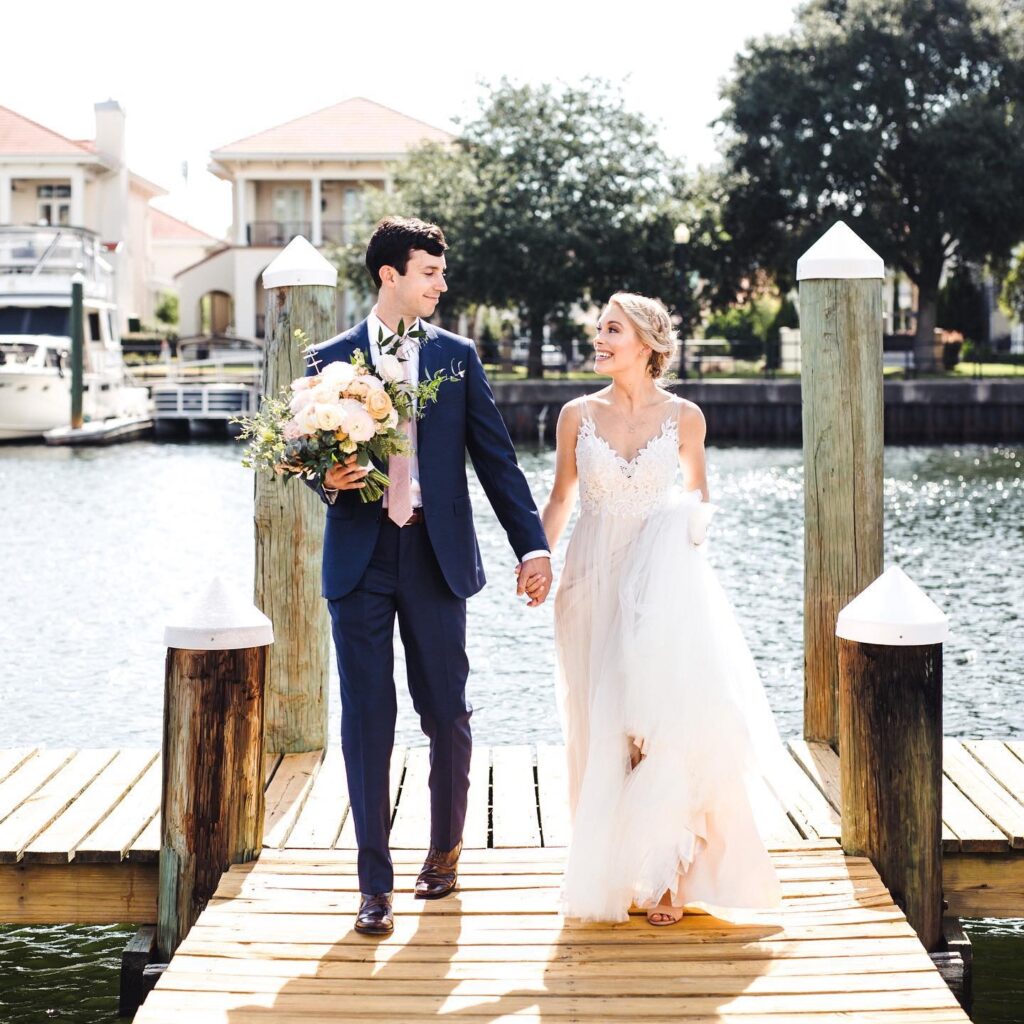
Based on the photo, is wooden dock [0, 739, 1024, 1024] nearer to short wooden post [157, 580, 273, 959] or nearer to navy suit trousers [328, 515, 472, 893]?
short wooden post [157, 580, 273, 959]

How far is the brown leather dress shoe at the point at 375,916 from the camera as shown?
4594 millimetres

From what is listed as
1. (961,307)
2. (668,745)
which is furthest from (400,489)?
(961,307)

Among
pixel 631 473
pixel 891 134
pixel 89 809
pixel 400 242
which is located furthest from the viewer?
pixel 891 134

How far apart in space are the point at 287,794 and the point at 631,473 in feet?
7.06

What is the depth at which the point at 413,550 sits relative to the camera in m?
4.64

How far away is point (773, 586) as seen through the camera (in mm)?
16859

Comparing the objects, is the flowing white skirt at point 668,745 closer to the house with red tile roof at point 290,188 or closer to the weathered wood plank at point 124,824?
the weathered wood plank at point 124,824

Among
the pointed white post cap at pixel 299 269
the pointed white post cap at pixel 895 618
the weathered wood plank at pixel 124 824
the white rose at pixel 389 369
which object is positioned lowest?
the weathered wood plank at pixel 124 824

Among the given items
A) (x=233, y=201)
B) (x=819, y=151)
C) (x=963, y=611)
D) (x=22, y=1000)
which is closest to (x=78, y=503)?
(x=963, y=611)

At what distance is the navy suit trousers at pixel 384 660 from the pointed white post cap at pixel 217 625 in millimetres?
436

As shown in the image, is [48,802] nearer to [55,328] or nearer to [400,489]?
[400,489]

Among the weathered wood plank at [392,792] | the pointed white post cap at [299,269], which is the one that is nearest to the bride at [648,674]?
the weathered wood plank at [392,792]

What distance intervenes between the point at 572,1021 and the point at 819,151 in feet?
137

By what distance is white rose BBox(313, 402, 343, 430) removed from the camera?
14.1 feet
